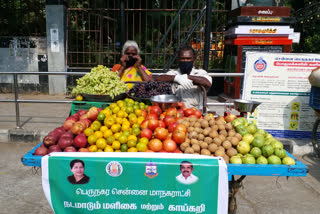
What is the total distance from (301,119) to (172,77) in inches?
116

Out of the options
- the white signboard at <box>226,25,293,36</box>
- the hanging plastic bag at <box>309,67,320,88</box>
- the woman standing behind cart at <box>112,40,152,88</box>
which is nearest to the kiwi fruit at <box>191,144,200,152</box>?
the woman standing behind cart at <box>112,40,152,88</box>

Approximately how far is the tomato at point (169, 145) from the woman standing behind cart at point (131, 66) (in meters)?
1.99

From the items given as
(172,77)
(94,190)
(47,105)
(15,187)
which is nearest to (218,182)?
(94,190)

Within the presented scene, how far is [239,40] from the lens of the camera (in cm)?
799

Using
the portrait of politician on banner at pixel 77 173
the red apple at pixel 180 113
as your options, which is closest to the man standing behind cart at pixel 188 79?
the red apple at pixel 180 113

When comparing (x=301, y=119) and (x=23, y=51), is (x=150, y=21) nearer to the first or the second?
Answer: (x=23, y=51)

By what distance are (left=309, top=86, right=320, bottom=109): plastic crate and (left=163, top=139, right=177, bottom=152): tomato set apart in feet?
10.9

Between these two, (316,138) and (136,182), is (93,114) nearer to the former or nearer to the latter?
(136,182)

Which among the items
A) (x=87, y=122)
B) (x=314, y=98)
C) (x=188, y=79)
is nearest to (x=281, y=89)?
(x=314, y=98)

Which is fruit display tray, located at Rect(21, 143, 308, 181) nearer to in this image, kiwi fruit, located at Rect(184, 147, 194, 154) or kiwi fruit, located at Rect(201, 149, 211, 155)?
kiwi fruit, located at Rect(201, 149, 211, 155)

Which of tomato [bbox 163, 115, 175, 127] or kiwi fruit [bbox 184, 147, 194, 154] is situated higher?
tomato [bbox 163, 115, 175, 127]

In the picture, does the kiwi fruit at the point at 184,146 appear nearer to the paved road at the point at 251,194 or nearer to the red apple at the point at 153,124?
the red apple at the point at 153,124

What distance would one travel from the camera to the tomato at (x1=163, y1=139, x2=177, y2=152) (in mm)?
2344

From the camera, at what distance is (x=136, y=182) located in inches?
84.9
